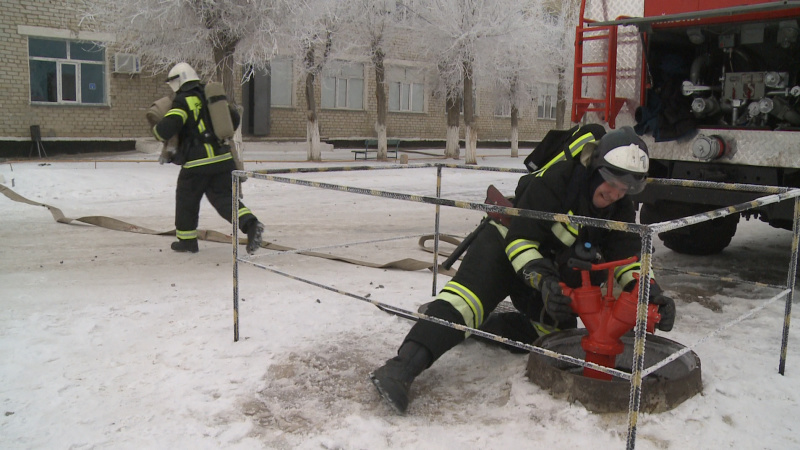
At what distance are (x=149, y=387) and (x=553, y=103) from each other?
32760mm

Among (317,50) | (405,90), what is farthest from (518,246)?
(405,90)

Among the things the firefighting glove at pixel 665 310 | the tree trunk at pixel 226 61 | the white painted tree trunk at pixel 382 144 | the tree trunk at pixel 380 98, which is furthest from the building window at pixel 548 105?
the firefighting glove at pixel 665 310

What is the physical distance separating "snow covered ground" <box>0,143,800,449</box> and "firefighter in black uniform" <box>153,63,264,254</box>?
0.38 meters

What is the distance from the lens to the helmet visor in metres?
2.96

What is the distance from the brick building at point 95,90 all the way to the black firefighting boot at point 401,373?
58.4 ft

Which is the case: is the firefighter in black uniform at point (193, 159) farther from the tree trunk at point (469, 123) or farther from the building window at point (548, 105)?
the building window at point (548, 105)

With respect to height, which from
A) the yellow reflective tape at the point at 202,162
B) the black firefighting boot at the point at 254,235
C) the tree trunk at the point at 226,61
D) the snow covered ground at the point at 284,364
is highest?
the tree trunk at the point at 226,61

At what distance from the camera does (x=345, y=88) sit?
25.5m

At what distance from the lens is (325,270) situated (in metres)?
5.81

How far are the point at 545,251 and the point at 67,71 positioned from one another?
19077 millimetres

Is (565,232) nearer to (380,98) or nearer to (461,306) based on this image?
(461,306)

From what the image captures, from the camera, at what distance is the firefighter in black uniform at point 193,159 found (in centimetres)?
619

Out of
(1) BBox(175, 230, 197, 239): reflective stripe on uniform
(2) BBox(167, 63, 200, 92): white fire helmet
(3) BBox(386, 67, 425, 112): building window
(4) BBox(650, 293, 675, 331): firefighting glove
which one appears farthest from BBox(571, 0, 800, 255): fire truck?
(3) BBox(386, 67, 425, 112): building window

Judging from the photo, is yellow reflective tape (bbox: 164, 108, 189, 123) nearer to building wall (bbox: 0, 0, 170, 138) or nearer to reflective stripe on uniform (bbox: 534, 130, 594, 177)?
reflective stripe on uniform (bbox: 534, 130, 594, 177)
